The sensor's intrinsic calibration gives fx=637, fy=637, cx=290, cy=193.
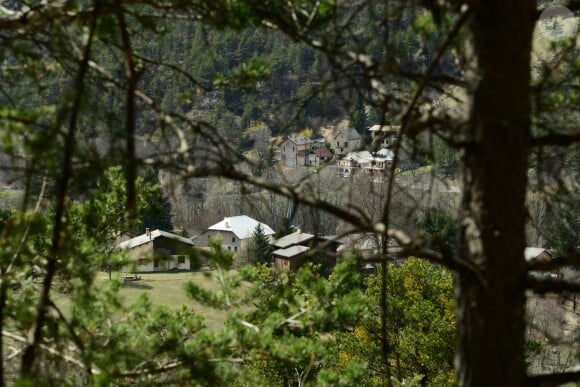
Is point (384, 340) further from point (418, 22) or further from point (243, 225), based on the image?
point (243, 225)

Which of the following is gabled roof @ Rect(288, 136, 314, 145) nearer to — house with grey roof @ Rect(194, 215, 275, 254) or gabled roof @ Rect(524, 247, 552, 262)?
gabled roof @ Rect(524, 247, 552, 262)

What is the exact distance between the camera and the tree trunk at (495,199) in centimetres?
166

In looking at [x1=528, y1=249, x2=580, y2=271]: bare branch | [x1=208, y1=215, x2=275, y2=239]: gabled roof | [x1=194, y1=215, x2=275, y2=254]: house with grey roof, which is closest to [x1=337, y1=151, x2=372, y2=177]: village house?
[x1=528, y1=249, x2=580, y2=271]: bare branch

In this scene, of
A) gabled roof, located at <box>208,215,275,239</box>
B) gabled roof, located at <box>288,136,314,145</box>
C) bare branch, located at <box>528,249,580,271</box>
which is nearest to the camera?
bare branch, located at <box>528,249,580,271</box>

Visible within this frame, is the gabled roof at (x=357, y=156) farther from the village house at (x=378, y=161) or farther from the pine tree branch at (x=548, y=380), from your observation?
the pine tree branch at (x=548, y=380)

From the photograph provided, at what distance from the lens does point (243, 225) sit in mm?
45375

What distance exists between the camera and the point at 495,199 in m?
1.67

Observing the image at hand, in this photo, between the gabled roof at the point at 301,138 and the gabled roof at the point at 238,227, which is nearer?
the gabled roof at the point at 301,138

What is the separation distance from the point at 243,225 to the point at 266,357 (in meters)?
42.1

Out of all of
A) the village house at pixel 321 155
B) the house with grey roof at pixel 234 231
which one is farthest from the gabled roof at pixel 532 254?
the house with grey roof at pixel 234 231

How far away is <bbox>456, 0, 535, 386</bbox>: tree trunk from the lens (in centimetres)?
166

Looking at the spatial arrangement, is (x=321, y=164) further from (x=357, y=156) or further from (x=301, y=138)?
(x=301, y=138)

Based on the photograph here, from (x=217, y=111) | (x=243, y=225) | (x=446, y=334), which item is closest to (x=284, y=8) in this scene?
(x=446, y=334)

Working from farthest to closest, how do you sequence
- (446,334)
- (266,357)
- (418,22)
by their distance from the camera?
(446,334), (266,357), (418,22)
